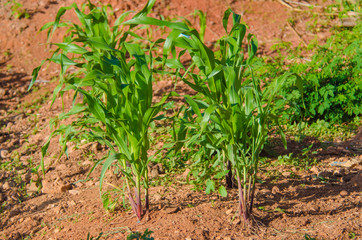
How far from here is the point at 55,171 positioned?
151 inches

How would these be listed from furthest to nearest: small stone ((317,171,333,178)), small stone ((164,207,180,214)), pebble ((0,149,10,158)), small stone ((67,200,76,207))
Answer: pebble ((0,149,10,158)), small stone ((317,171,333,178)), small stone ((67,200,76,207)), small stone ((164,207,180,214))

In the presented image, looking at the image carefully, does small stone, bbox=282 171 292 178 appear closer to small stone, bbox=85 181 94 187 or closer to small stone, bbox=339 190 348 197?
small stone, bbox=339 190 348 197

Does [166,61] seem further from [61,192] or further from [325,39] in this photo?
[325,39]

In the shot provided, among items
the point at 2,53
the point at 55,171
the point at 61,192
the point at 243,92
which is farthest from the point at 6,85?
the point at 243,92

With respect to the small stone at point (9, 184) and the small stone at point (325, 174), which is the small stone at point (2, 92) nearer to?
the small stone at point (9, 184)

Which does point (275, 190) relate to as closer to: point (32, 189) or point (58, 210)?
point (58, 210)

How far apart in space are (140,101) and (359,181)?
1795mm

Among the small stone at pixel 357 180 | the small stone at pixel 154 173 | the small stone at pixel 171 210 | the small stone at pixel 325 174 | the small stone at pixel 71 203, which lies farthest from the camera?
the small stone at pixel 154 173

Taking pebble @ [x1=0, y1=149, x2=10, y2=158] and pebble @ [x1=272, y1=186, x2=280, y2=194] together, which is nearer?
pebble @ [x1=272, y1=186, x2=280, y2=194]

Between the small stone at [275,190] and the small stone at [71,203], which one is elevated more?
the small stone at [275,190]

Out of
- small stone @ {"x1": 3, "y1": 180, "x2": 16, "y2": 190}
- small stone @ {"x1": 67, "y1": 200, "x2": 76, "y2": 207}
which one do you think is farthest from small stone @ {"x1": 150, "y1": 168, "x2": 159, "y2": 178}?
small stone @ {"x1": 3, "y1": 180, "x2": 16, "y2": 190}

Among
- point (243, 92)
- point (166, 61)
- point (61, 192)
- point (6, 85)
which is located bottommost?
point (61, 192)

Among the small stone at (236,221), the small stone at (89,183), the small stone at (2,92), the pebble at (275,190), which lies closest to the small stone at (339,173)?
the pebble at (275,190)

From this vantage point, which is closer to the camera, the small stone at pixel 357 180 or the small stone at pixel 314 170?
the small stone at pixel 357 180
